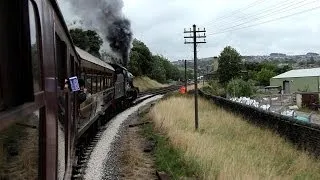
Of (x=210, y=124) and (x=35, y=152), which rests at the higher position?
(x=35, y=152)

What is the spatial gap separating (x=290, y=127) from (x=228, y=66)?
7703cm

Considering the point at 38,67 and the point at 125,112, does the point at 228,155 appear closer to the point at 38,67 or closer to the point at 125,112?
the point at 38,67

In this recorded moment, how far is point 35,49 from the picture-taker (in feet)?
10.4

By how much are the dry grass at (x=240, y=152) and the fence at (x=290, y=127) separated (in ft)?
1.06

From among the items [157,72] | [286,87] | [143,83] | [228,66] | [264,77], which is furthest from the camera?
[264,77]

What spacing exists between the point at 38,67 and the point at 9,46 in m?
0.72

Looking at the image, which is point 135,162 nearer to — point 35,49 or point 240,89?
point 35,49

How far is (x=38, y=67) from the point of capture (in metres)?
3.31

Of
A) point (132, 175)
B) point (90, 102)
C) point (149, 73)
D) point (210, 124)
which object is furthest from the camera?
point (149, 73)

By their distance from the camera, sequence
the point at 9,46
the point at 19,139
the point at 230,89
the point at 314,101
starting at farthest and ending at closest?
1. the point at 230,89
2. the point at 314,101
3. the point at 19,139
4. the point at 9,46

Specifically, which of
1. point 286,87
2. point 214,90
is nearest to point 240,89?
point 214,90

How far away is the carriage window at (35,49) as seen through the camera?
2988 millimetres

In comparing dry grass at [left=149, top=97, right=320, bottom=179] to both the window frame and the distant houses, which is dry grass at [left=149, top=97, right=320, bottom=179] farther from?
the distant houses

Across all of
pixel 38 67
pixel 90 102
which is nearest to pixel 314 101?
pixel 90 102
